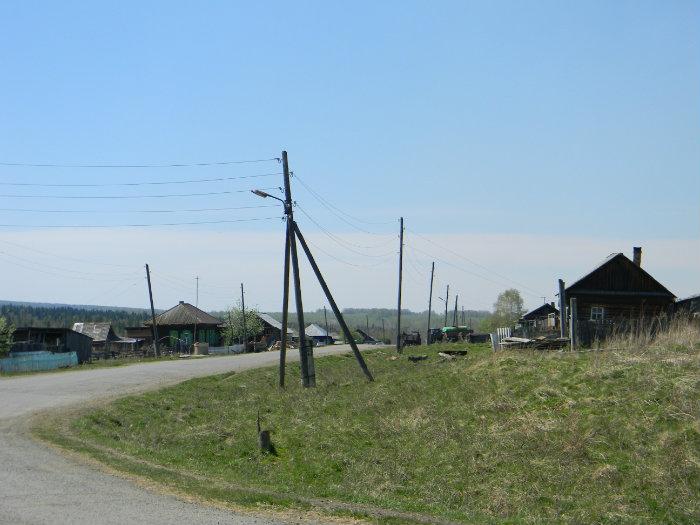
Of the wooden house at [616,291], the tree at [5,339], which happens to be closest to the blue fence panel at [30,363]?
the tree at [5,339]

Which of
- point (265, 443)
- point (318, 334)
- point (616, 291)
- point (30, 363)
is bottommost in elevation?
point (265, 443)

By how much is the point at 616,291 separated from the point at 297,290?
24.8 meters

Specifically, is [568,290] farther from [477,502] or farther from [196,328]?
[196,328]

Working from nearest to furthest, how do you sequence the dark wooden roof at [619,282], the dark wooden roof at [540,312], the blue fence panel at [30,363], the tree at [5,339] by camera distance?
1. the blue fence panel at [30,363]
2. the dark wooden roof at [619,282]
3. the tree at [5,339]
4. the dark wooden roof at [540,312]

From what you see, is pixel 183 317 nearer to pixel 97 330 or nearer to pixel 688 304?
pixel 97 330

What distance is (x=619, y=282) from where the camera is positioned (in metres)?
48.4

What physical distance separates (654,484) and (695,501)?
84cm

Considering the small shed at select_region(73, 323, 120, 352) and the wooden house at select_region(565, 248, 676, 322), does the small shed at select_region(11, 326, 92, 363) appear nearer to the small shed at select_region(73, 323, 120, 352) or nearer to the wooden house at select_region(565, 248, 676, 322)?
the wooden house at select_region(565, 248, 676, 322)

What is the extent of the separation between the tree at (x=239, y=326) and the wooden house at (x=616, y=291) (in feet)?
196

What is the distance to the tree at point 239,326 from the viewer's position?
10212 centimetres

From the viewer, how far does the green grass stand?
12727 millimetres

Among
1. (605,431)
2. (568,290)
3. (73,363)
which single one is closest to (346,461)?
(605,431)

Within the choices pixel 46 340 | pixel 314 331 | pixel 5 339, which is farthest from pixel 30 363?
pixel 314 331

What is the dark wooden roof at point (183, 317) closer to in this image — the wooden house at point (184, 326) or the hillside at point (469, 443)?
the wooden house at point (184, 326)
